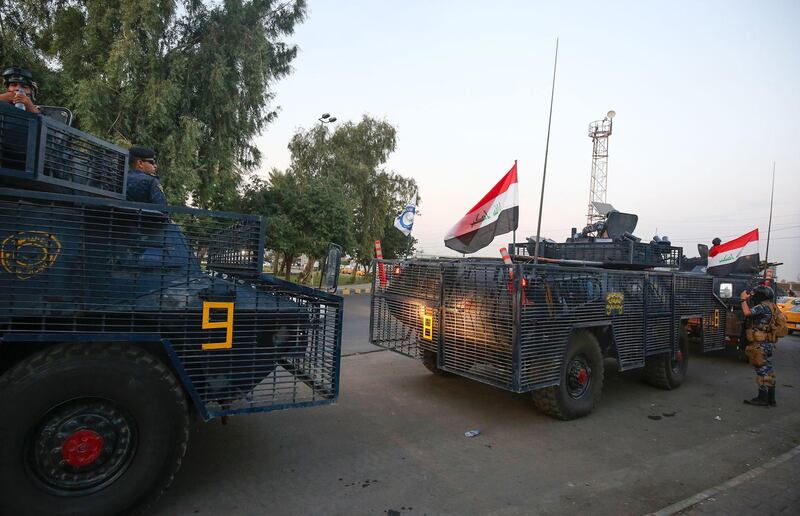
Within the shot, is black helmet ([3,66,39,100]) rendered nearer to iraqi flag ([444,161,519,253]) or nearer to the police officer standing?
iraqi flag ([444,161,519,253])

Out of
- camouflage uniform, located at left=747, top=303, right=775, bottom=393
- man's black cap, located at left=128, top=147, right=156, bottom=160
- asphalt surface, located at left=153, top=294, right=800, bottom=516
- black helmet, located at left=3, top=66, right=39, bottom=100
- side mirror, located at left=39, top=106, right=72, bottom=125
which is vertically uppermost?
black helmet, located at left=3, top=66, right=39, bottom=100

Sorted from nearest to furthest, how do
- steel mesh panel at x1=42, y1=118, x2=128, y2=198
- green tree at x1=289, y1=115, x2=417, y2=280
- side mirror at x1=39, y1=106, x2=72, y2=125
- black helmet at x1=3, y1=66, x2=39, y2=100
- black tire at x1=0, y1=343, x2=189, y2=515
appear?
black tire at x1=0, y1=343, x2=189, y2=515 < steel mesh panel at x1=42, y1=118, x2=128, y2=198 < black helmet at x1=3, y1=66, x2=39, y2=100 < side mirror at x1=39, y1=106, x2=72, y2=125 < green tree at x1=289, y1=115, x2=417, y2=280

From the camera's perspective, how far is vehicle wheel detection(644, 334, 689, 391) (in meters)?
6.62

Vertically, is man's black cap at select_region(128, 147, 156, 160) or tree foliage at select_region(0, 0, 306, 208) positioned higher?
tree foliage at select_region(0, 0, 306, 208)

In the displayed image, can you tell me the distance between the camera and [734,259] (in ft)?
28.5

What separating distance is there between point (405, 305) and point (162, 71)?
47.2 ft

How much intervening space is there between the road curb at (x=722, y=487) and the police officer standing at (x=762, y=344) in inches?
80.6

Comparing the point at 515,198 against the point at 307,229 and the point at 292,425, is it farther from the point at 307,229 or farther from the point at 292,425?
the point at 307,229

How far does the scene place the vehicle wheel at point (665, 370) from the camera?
662 cm

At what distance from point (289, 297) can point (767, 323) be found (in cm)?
625

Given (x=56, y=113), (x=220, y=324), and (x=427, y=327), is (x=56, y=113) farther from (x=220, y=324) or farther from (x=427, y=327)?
(x=427, y=327)

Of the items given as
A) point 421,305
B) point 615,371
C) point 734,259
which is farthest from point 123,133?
point 734,259

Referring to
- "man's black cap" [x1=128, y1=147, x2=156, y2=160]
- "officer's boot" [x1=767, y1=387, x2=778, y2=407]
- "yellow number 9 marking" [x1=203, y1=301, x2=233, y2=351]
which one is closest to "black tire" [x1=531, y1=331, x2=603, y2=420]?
"officer's boot" [x1=767, y1=387, x2=778, y2=407]

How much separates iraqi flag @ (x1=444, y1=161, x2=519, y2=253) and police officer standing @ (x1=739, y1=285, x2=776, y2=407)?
3356 mm
